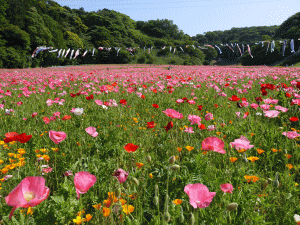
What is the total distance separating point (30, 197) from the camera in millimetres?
703

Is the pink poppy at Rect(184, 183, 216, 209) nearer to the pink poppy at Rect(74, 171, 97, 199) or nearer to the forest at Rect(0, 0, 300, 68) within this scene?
the pink poppy at Rect(74, 171, 97, 199)

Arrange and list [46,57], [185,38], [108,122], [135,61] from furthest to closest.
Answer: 1. [185,38]
2. [135,61]
3. [46,57]
4. [108,122]

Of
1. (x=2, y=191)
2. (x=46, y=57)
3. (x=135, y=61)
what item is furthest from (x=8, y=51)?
(x=2, y=191)

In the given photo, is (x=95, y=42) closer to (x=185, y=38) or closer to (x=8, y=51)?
(x=8, y=51)

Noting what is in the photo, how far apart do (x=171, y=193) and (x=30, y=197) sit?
0.77 meters

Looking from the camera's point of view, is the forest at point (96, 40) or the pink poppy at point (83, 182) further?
the forest at point (96, 40)

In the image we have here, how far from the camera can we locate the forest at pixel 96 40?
2567 centimetres

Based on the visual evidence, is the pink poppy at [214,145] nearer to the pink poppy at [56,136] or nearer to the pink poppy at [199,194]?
the pink poppy at [199,194]

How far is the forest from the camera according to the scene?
25.7m

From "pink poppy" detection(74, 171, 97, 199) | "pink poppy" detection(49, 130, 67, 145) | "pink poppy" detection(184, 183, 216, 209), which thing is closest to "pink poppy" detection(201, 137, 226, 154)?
"pink poppy" detection(184, 183, 216, 209)

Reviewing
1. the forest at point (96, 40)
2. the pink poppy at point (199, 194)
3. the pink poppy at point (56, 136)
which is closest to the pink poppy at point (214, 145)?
the pink poppy at point (199, 194)

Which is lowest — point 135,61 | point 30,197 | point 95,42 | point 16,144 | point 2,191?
point 2,191

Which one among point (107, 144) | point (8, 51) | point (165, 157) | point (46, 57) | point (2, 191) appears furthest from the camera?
point (46, 57)

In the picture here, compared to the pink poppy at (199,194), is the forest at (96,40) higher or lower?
higher
